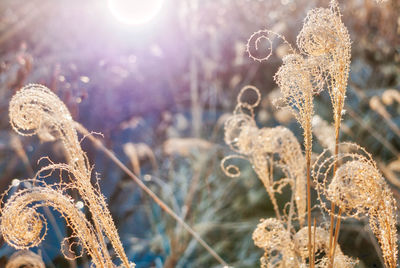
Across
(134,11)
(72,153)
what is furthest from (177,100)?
(72,153)

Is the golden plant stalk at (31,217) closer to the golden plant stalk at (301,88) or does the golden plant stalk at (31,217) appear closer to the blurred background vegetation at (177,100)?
the golden plant stalk at (301,88)

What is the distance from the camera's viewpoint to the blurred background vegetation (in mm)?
1982

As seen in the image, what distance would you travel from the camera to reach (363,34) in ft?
8.70

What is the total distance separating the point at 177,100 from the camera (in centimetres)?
304

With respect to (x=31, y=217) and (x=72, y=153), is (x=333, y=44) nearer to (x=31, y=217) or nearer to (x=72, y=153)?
(x=72, y=153)

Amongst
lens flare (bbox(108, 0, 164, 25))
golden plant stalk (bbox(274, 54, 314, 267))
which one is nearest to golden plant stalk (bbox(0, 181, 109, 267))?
golden plant stalk (bbox(274, 54, 314, 267))

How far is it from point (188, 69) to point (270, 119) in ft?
3.06

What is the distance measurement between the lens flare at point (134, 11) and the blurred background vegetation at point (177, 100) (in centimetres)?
7

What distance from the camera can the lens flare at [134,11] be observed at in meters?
3.03

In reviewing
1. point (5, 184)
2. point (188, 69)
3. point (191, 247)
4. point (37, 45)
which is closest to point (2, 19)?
point (37, 45)

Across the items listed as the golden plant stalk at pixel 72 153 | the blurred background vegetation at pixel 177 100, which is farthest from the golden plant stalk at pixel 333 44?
the blurred background vegetation at pixel 177 100

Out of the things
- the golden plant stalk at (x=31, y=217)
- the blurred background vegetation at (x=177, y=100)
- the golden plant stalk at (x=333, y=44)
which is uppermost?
the blurred background vegetation at (x=177, y=100)

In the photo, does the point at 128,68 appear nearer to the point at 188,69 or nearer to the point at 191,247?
the point at 188,69

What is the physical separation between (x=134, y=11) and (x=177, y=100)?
2.51 feet
